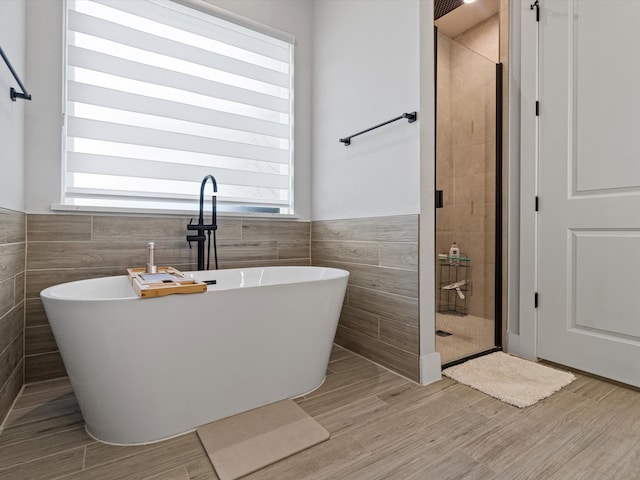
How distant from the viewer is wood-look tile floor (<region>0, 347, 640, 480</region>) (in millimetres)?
1147

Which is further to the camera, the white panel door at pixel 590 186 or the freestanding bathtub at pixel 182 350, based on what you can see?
the white panel door at pixel 590 186

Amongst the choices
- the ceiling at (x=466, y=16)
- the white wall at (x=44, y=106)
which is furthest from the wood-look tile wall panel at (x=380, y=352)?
the ceiling at (x=466, y=16)

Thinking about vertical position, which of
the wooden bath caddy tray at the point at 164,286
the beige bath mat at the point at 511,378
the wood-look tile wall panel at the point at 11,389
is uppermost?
the wooden bath caddy tray at the point at 164,286

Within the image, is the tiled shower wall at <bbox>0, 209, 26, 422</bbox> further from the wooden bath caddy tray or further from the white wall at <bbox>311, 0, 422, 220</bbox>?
the white wall at <bbox>311, 0, 422, 220</bbox>

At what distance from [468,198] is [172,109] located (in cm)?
221

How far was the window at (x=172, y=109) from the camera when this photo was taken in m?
1.98

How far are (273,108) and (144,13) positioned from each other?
0.99 meters

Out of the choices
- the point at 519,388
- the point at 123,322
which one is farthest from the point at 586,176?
the point at 123,322

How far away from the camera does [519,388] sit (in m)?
1.73

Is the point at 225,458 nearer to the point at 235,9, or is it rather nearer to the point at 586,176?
the point at 586,176

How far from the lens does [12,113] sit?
1.59 meters

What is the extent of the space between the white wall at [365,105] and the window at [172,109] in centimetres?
30

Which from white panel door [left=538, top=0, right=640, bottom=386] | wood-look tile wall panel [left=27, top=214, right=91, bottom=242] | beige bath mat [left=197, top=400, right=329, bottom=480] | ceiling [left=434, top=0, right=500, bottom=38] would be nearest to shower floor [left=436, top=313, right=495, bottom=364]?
white panel door [left=538, top=0, right=640, bottom=386]

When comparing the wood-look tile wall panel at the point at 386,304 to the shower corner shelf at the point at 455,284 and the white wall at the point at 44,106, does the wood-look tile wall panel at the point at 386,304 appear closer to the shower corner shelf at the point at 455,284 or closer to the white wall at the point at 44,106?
the shower corner shelf at the point at 455,284
